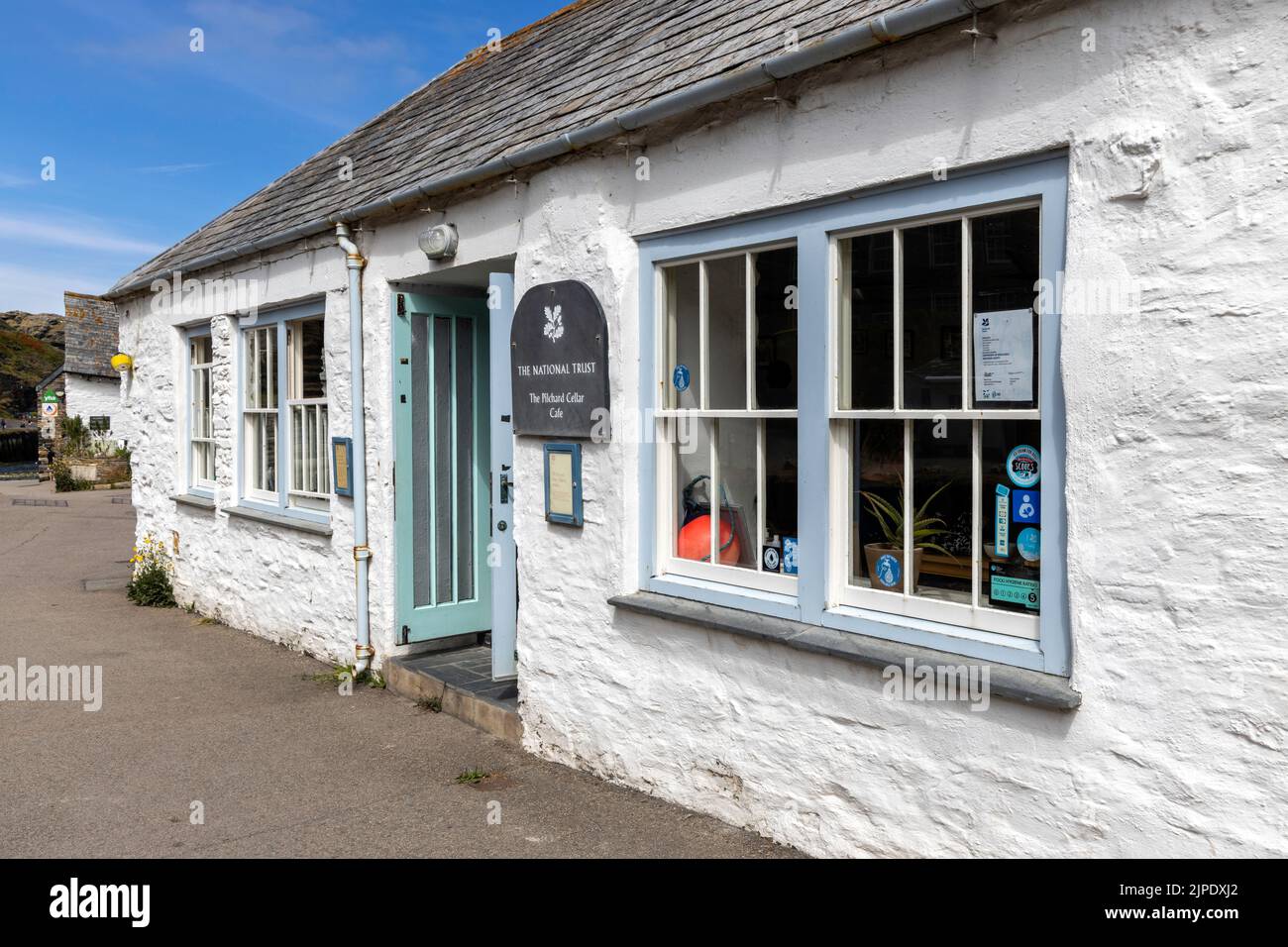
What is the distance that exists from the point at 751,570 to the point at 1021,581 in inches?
51.2

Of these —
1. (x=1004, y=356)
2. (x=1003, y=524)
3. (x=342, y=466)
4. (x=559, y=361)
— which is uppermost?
(x=559, y=361)

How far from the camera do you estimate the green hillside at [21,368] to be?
61438mm

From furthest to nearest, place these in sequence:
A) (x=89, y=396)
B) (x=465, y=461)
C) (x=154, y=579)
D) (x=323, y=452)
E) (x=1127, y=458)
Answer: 1. (x=89, y=396)
2. (x=154, y=579)
3. (x=323, y=452)
4. (x=465, y=461)
5. (x=1127, y=458)

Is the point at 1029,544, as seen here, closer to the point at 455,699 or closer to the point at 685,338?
the point at 685,338

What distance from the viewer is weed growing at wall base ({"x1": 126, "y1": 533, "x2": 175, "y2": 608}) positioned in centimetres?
1037

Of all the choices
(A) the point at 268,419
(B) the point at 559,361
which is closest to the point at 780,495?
(B) the point at 559,361

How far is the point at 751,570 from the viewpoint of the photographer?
15.1ft

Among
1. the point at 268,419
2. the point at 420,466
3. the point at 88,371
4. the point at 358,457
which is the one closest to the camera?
the point at 420,466

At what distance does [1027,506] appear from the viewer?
360 cm

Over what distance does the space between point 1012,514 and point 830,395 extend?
87 cm

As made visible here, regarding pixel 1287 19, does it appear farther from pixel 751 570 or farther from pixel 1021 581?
pixel 751 570

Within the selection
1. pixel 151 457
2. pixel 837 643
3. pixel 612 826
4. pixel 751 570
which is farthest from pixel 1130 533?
pixel 151 457

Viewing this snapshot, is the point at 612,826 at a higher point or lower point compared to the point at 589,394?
lower
